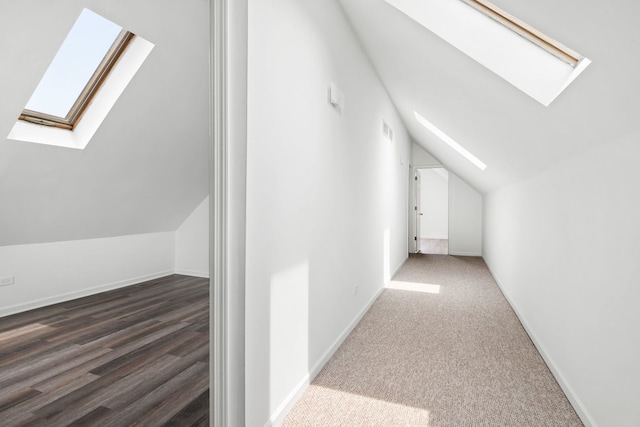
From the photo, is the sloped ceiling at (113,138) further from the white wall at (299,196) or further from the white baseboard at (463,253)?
the white baseboard at (463,253)

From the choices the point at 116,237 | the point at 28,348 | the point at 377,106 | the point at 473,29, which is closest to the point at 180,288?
the point at 116,237

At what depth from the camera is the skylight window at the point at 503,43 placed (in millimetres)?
1434

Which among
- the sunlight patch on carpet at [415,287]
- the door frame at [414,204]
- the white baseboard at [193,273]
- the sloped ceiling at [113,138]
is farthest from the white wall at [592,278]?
the door frame at [414,204]

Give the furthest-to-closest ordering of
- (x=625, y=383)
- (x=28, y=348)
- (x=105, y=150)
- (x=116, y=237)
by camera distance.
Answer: (x=116, y=237), (x=105, y=150), (x=28, y=348), (x=625, y=383)

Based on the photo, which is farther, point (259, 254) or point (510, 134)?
point (510, 134)

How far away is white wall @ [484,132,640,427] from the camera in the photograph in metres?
1.37

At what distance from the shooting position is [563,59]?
55.7 inches

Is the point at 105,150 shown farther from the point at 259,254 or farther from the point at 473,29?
the point at 473,29

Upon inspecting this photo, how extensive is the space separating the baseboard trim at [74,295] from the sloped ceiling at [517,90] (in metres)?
4.37

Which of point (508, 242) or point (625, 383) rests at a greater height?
point (508, 242)

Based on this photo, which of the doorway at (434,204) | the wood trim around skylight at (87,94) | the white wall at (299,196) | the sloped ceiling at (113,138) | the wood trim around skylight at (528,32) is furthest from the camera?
the doorway at (434,204)

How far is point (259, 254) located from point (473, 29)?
5.31 feet

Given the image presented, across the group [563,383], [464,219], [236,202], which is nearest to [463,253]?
[464,219]

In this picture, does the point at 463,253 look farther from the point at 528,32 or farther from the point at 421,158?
the point at 528,32
